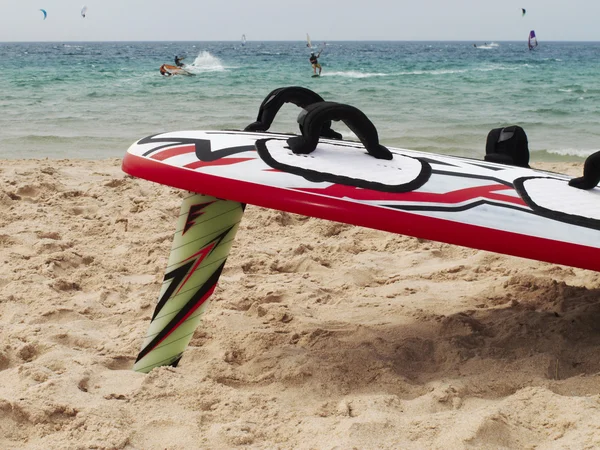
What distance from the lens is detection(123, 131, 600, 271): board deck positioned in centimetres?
158

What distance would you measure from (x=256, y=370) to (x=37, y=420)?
0.62 m

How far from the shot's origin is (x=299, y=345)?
202 cm

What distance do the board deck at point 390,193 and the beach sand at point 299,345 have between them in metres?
0.42

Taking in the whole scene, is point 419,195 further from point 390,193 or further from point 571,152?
point 571,152

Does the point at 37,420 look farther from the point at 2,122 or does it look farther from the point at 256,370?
the point at 2,122

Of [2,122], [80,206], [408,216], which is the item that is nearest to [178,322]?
[408,216]

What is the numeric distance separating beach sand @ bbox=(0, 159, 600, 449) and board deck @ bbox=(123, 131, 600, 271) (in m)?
0.42

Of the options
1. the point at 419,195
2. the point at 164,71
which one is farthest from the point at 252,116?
the point at 164,71

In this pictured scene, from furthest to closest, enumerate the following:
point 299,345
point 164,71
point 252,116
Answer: point 164,71 < point 252,116 < point 299,345

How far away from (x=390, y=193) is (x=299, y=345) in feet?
2.14

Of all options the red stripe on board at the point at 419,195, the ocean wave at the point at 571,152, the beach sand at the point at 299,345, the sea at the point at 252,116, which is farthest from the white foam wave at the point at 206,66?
the red stripe on board at the point at 419,195

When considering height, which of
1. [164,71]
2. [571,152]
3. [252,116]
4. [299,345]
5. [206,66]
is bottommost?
[299,345]

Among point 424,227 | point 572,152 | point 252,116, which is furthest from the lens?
point 252,116

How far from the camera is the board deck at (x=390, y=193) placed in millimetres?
1575
